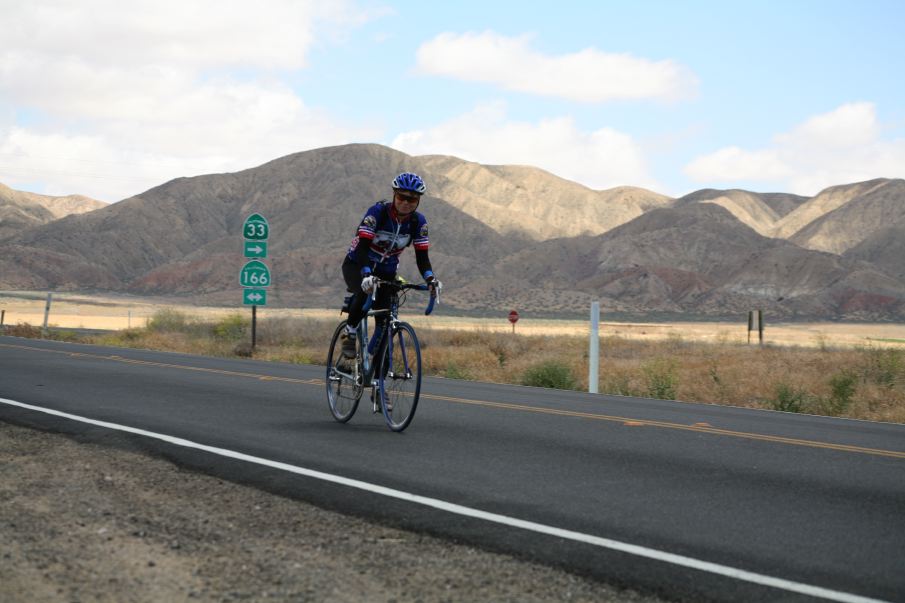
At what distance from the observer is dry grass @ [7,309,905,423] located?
17.8 metres

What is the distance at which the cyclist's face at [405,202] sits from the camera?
9.66 meters

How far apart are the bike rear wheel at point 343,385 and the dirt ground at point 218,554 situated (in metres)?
3.09

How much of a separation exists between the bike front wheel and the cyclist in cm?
36

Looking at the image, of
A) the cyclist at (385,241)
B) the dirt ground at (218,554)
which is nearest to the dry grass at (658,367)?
the cyclist at (385,241)

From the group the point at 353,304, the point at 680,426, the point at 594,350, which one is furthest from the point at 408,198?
the point at 594,350

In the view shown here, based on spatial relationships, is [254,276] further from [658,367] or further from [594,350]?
[594,350]

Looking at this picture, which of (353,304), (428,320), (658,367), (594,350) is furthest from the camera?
(428,320)

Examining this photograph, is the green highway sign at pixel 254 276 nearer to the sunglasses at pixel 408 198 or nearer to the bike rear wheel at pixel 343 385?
the bike rear wheel at pixel 343 385

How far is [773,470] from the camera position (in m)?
8.33

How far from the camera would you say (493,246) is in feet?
475

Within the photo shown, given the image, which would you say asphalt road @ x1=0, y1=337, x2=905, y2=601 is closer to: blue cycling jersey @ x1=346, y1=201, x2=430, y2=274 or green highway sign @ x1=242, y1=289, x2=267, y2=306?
blue cycling jersey @ x1=346, y1=201, x2=430, y2=274

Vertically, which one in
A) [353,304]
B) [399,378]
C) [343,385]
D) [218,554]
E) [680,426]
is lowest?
[218,554]

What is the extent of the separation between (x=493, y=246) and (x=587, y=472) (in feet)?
450

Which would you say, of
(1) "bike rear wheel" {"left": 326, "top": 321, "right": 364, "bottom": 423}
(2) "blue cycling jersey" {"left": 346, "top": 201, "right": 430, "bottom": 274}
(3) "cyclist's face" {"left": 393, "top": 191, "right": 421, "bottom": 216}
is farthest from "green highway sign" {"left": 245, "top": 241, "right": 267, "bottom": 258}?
(3) "cyclist's face" {"left": 393, "top": 191, "right": 421, "bottom": 216}
